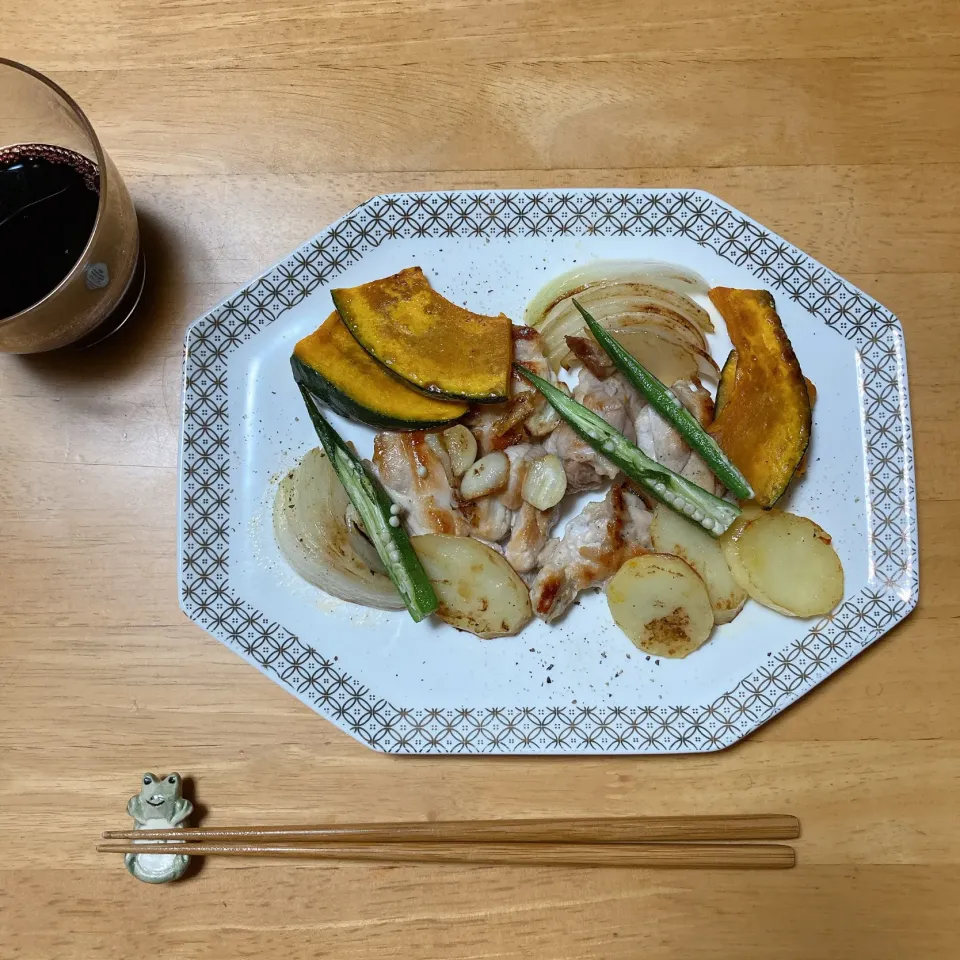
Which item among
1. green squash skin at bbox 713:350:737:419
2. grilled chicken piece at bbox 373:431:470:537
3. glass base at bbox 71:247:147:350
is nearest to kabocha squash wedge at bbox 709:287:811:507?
green squash skin at bbox 713:350:737:419

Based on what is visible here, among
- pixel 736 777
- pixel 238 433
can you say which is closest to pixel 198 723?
pixel 238 433

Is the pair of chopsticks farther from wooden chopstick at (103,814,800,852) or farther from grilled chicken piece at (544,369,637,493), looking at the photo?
grilled chicken piece at (544,369,637,493)

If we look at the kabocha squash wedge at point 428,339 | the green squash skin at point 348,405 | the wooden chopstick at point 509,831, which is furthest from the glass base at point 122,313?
the wooden chopstick at point 509,831

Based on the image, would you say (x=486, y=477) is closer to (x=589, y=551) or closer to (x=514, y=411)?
(x=514, y=411)

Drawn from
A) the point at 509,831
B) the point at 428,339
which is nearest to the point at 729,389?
the point at 428,339

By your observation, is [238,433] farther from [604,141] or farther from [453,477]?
[604,141]

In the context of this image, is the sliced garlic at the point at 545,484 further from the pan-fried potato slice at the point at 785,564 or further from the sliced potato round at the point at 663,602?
the pan-fried potato slice at the point at 785,564
